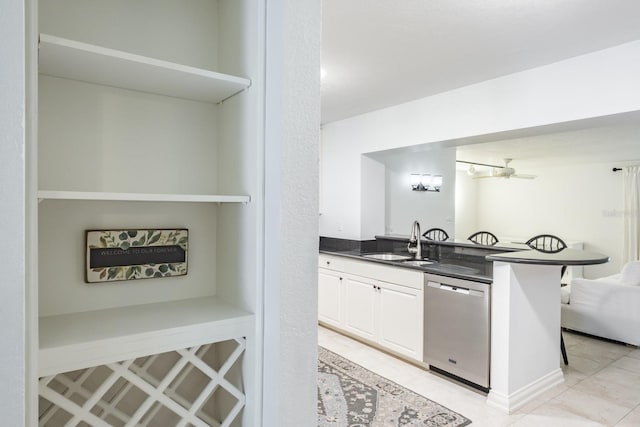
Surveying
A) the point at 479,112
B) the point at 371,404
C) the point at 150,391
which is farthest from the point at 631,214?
the point at 150,391

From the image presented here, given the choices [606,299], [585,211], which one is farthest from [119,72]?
[585,211]

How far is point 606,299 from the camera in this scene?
4.05 m

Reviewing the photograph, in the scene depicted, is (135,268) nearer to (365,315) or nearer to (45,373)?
(45,373)

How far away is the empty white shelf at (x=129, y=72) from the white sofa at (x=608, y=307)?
14.5ft

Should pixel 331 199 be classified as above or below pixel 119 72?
below

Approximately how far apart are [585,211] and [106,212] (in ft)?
27.5

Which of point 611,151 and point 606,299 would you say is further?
point 611,151

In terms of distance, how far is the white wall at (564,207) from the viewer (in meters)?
7.04

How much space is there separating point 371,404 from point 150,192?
217 cm

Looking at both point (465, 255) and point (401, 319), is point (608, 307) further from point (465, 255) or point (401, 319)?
point (401, 319)

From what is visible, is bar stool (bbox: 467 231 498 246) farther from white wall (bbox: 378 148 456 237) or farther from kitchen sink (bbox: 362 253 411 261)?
kitchen sink (bbox: 362 253 411 261)

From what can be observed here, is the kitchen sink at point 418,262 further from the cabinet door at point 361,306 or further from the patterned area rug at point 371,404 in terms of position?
the patterned area rug at point 371,404

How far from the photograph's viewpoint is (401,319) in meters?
3.50

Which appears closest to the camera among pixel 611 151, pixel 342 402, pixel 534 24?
pixel 534 24
